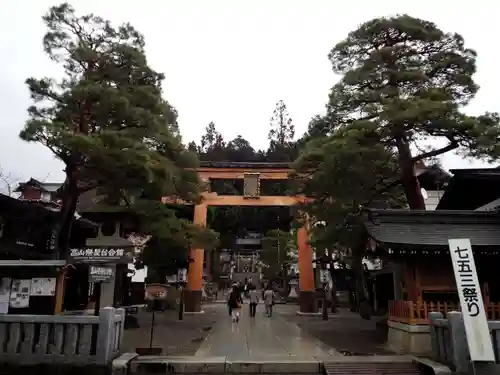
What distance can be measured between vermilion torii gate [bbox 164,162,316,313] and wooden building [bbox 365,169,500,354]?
13011 millimetres

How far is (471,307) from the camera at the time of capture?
308 inches

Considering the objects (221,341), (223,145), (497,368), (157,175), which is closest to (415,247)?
(497,368)

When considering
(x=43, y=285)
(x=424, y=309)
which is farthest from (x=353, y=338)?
(x=43, y=285)

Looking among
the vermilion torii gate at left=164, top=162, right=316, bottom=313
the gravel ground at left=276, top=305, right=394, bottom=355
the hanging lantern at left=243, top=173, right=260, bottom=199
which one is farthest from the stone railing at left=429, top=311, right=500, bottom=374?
the hanging lantern at left=243, top=173, right=260, bottom=199

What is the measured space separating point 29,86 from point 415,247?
1401 centimetres

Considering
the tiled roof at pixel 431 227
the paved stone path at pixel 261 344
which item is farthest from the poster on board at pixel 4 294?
the tiled roof at pixel 431 227

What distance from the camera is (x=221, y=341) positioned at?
44.1ft

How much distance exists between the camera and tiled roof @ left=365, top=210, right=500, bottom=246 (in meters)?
11.8

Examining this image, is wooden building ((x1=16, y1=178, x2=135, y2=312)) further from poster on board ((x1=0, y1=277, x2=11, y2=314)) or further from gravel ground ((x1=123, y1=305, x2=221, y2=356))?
poster on board ((x1=0, y1=277, x2=11, y2=314))

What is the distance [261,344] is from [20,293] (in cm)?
703

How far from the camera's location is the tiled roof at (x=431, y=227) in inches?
466

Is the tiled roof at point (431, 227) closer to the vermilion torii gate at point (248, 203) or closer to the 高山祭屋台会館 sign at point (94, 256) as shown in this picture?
the 高山祭屋台会館 sign at point (94, 256)

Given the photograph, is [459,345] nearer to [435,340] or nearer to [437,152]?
[435,340]

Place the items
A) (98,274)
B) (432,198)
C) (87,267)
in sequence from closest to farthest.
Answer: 1. (98,274)
2. (87,267)
3. (432,198)
